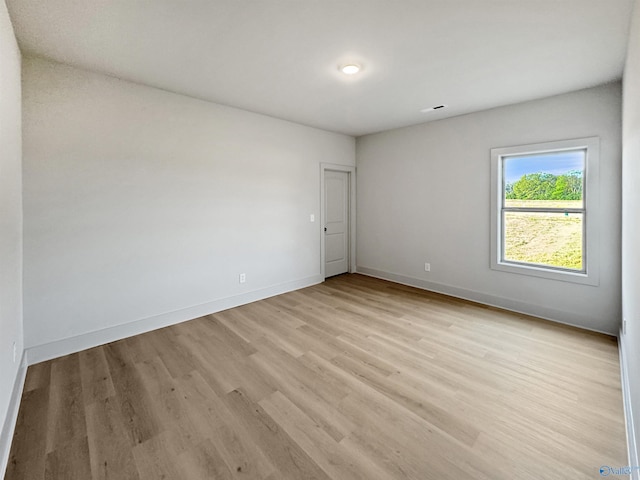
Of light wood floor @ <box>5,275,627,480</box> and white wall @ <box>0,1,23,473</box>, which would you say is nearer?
light wood floor @ <box>5,275,627,480</box>

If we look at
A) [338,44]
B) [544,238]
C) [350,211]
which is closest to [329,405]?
[338,44]

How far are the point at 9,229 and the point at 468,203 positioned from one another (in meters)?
4.78

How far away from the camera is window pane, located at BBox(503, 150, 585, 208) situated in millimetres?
3318

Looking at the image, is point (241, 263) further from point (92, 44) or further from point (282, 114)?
point (92, 44)

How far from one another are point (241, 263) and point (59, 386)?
216 centimetres

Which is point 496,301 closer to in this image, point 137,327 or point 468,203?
point 468,203

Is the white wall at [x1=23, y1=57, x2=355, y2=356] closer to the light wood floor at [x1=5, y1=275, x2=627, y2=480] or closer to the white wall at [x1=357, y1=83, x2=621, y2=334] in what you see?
the light wood floor at [x1=5, y1=275, x2=627, y2=480]

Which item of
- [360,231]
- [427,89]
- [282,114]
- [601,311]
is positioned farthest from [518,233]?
[282,114]

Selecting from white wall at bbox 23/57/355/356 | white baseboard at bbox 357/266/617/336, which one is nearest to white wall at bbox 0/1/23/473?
white wall at bbox 23/57/355/356

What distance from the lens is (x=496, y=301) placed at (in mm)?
3920

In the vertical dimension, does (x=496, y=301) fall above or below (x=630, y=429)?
above

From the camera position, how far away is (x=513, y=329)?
321 centimetres

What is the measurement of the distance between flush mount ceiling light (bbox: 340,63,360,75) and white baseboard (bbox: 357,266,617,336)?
327 centimetres

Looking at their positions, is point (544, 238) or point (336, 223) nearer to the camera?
point (544, 238)
